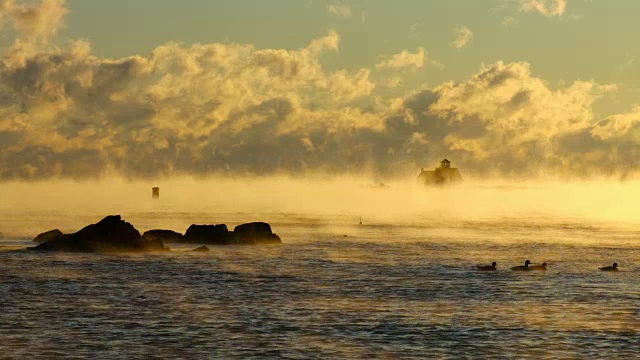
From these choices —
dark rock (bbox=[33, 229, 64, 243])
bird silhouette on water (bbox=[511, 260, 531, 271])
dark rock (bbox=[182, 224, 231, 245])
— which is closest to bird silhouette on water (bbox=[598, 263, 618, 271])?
bird silhouette on water (bbox=[511, 260, 531, 271])

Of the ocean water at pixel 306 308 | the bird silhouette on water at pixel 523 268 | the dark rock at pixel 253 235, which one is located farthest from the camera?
the dark rock at pixel 253 235

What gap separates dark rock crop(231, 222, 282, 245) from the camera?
17296 cm

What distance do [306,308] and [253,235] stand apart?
9167 centimetres

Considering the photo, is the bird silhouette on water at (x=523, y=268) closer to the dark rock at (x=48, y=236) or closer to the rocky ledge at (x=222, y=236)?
the rocky ledge at (x=222, y=236)

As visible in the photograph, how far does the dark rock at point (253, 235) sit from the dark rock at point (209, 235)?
1424 millimetres

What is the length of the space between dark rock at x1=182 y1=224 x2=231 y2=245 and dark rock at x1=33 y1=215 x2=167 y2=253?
2260cm

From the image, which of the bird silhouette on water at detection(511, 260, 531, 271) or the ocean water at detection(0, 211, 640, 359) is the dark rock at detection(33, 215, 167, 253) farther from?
the bird silhouette on water at detection(511, 260, 531, 271)

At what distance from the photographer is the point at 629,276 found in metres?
118

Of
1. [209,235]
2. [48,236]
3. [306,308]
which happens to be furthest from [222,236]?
[306,308]

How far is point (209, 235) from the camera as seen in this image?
174 meters

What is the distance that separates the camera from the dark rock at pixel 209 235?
172 metres

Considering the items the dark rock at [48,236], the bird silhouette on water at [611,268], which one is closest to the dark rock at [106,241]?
the dark rock at [48,236]

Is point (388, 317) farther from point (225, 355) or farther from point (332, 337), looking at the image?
point (225, 355)

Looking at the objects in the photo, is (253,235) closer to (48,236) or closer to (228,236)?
(228,236)
